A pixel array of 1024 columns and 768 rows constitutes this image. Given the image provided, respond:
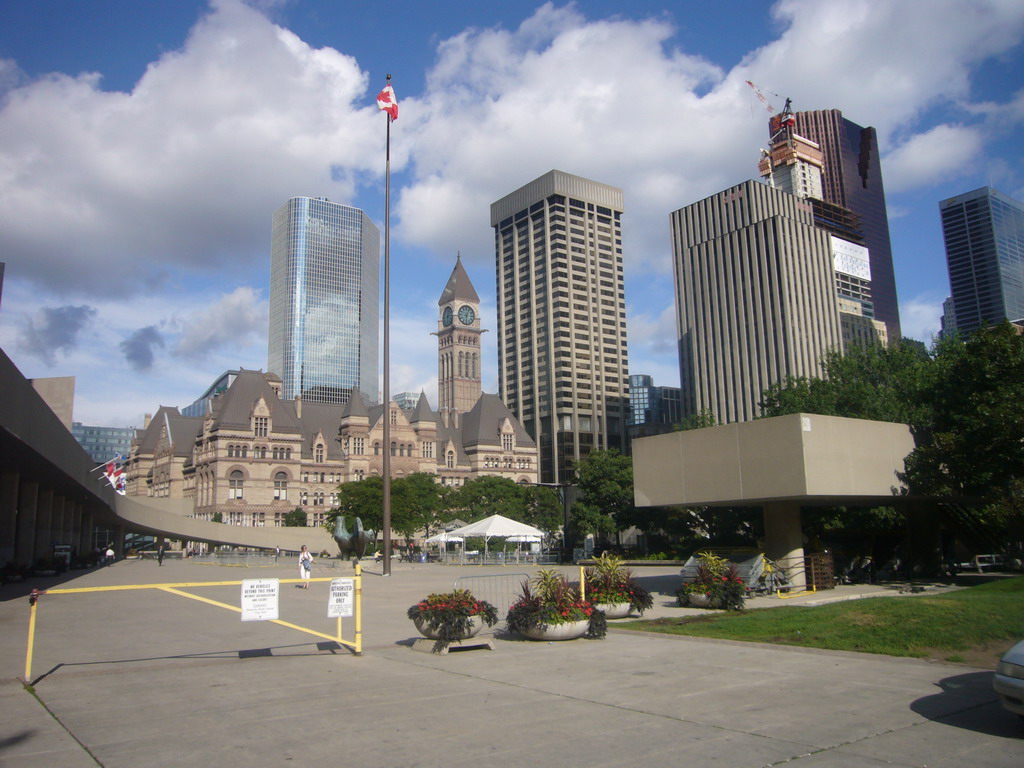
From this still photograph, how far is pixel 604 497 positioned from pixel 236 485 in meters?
66.0

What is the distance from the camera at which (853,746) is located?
7684mm

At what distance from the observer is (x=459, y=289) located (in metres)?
187

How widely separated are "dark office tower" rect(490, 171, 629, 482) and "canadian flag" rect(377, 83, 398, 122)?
139389mm

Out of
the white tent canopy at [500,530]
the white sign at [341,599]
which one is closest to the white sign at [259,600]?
the white sign at [341,599]

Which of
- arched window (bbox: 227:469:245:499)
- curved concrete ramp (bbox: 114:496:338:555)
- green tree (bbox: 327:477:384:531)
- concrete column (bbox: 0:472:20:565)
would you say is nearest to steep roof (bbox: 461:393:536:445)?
arched window (bbox: 227:469:245:499)

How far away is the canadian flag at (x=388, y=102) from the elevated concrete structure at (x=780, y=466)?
22.7 m

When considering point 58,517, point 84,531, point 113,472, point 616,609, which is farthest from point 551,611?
point 84,531

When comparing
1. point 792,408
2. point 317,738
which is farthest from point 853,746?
point 792,408

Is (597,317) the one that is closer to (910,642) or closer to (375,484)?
(375,484)

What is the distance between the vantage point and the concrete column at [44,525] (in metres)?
47.3

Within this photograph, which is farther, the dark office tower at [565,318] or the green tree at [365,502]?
the dark office tower at [565,318]

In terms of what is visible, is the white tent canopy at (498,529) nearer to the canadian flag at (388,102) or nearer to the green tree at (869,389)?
the green tree at (869,389)

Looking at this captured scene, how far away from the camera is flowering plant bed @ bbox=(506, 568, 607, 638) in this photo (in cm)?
1505

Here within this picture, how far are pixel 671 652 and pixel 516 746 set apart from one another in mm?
6701
